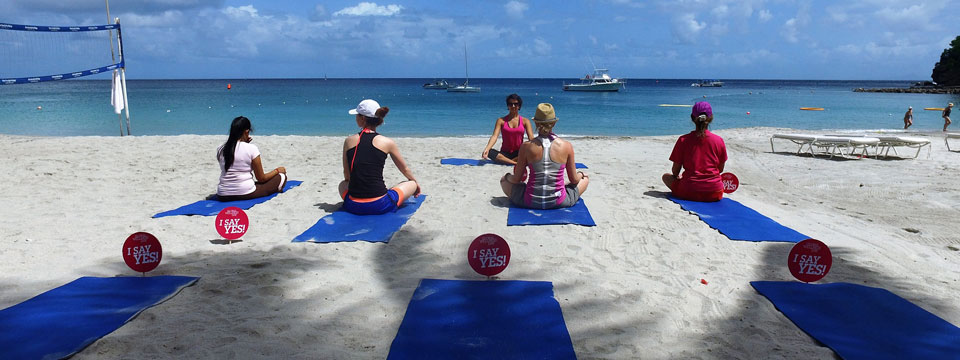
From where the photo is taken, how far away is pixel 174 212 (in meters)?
5.54

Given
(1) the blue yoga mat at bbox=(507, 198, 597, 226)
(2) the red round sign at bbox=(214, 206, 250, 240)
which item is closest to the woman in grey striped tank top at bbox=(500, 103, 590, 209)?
(1) the blue yoga mat at bbox=(507, 198, 597, 226)

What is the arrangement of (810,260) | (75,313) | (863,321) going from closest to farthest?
(75,313) < (863,321) < (810,260)

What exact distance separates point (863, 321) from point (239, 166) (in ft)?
18.8

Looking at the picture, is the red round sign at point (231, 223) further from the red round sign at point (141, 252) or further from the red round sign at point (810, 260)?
the red round sign at point (810, 260)

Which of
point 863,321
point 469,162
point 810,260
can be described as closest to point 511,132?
point 469,162

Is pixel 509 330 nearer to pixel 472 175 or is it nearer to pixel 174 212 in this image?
pixel 174 212

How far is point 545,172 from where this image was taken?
17.8ft

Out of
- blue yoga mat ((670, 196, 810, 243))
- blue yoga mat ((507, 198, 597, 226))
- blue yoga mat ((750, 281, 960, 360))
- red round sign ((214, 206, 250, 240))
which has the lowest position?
blue yoga mat ((750, 281, 960, 360))

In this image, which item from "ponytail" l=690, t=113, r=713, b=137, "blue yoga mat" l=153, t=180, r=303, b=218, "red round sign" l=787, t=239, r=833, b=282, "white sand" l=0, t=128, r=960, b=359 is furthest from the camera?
"ponytail" l=690, t=113, r=713, b=137

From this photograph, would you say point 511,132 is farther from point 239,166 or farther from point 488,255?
point 488,255

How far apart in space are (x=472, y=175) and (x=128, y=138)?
9.04 m

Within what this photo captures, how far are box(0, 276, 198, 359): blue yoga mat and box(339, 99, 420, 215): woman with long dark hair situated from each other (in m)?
1.99

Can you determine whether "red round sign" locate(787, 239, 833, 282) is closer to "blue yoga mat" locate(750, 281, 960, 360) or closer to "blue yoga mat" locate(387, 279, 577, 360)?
"blue yoga mat" locate(750, 281, 960, 360)

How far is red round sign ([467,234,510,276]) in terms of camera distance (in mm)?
3553
